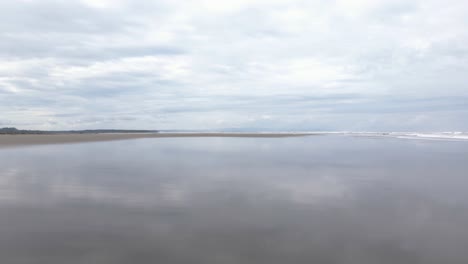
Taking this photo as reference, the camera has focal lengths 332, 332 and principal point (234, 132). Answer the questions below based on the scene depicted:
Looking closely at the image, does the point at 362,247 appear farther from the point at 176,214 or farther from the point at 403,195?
the point at 403,195

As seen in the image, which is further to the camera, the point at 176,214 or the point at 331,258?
the point at 176,214

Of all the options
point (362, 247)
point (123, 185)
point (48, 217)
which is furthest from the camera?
point (123, 185)

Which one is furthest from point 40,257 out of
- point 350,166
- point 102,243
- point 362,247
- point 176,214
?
point 350,166

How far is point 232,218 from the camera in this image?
7.01 meters

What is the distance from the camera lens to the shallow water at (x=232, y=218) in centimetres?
515

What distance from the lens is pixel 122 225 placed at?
6.50m

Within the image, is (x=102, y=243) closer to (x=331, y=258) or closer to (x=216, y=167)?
(x=331, y=258)

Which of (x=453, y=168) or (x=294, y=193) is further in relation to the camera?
(x=453, y=168)

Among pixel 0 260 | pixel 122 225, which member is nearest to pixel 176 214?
pixel 122 225

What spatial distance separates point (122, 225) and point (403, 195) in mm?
7461

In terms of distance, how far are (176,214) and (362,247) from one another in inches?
152

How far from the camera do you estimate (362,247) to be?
5426mm

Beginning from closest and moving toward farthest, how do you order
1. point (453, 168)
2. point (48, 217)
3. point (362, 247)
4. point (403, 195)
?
point (362, 247), point (48, 217), point (403, 195), point (453, 168)

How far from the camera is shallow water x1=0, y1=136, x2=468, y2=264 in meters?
5.15
